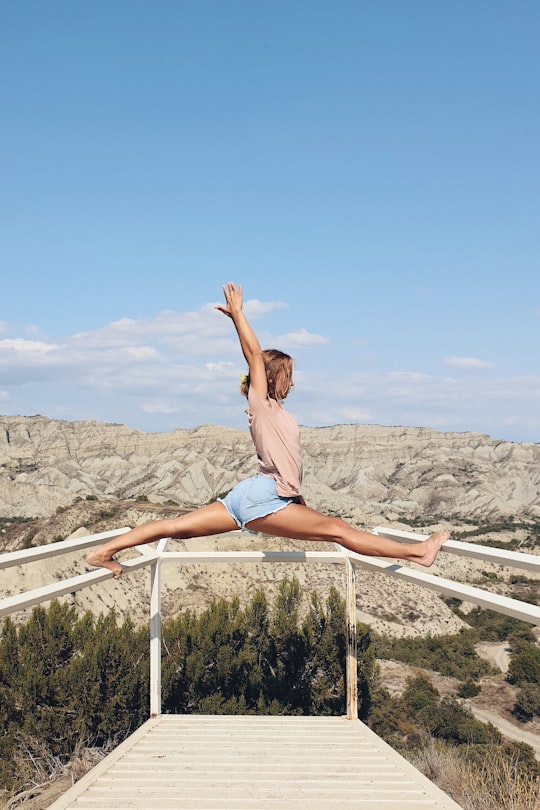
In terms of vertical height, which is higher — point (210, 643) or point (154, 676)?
point (154, 676)

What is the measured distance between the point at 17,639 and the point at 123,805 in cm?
640

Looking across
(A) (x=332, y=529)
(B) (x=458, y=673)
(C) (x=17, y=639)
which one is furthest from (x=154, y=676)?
(B) (x=458, y=673)

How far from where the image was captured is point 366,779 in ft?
9.08

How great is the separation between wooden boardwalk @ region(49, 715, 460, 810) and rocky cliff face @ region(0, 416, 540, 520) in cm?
7151

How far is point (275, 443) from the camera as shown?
346 centimetres

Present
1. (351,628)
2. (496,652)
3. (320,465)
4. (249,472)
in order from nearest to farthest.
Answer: (351,628) < (496,652) < (249,472) < (320,465)

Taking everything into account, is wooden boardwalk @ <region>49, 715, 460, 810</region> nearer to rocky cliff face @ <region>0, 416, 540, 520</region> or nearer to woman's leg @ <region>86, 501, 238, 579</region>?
woman's leg @ <region>86, 501, 238, 579</region>

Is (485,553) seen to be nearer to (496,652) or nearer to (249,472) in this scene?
(496,652)

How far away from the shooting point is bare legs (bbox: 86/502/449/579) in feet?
11.2

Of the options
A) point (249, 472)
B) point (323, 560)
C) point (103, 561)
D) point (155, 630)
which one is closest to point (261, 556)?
point (323, 560)

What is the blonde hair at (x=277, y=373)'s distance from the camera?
11.6 feet

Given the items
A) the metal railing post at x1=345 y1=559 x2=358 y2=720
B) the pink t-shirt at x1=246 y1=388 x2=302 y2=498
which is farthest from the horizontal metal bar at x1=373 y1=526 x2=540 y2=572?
the pink t-shirt at x1=246 y1=388 x2=302 y2=498

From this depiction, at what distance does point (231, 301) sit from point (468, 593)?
1.72m

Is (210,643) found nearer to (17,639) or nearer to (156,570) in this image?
(156,570)
